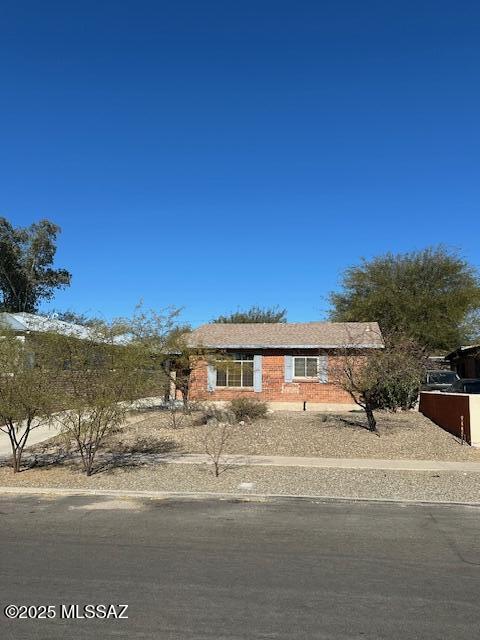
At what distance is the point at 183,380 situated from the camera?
20.8 meters

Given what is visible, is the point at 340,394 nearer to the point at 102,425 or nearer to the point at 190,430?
the point at 190,430

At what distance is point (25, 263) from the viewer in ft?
147

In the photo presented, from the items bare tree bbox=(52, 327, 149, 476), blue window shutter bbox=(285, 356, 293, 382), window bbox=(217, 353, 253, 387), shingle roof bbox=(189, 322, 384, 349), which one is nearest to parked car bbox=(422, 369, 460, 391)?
shingle roof bbox=(189, 322, 384, 349)

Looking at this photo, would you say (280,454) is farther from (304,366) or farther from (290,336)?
(290,336)

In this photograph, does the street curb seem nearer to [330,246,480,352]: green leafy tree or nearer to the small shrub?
the small shrub

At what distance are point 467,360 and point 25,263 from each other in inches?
1225

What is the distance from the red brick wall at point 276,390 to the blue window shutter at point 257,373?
5.2 inches

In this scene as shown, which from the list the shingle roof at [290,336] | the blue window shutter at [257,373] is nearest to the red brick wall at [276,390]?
the blue window shutter at [257,373]

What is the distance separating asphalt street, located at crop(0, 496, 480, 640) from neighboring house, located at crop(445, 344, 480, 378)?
66.6 feet

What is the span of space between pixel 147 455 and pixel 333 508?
586cm

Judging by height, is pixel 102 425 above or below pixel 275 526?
above

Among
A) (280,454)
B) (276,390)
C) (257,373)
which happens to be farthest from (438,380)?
(280,454)

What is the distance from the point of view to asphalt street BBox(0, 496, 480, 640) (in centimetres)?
458

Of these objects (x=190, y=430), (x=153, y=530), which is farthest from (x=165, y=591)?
(x=190, y=430)
